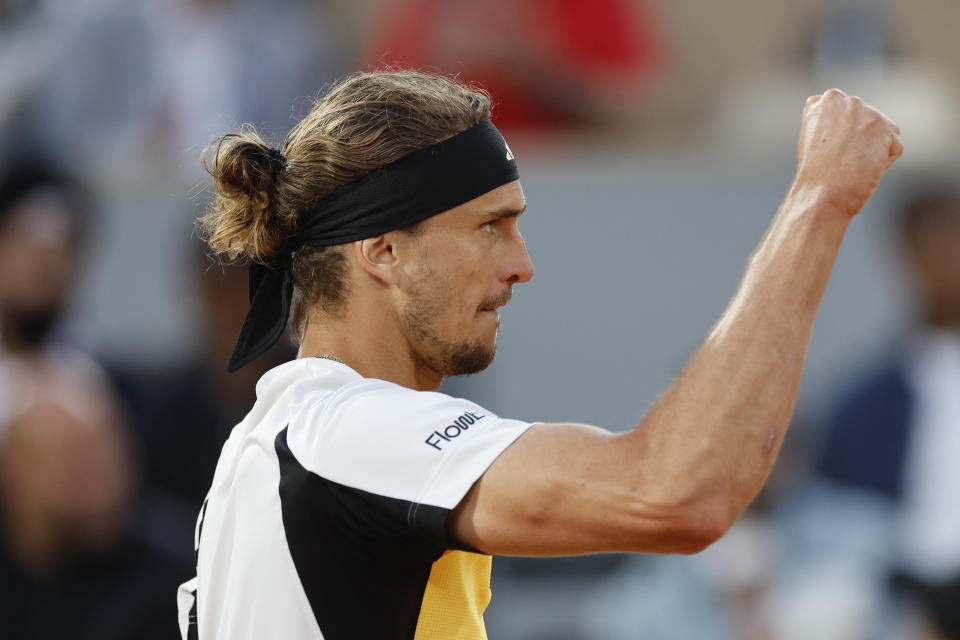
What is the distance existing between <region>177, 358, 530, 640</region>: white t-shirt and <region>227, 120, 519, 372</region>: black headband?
0.85 ft

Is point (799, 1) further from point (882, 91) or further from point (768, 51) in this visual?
point (882, 91)

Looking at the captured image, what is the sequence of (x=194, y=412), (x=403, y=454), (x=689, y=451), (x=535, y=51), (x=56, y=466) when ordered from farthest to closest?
(x=535, y=51), (x=194, y=412), (x=56, y=466), (x=403, y=454), (x=689, y=451)

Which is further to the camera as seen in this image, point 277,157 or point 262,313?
point 262,313

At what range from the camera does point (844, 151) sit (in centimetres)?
234

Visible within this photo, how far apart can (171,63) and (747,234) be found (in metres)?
2.93

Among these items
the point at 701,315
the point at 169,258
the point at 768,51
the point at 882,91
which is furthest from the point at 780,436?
the point at 768,51

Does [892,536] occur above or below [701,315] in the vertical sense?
below

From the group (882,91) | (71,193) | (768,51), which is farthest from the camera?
(768,51)

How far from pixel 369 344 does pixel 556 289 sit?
3.81 metres

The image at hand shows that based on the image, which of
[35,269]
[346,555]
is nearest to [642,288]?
[35,269]

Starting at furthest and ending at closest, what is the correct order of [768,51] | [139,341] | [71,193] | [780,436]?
[768,51], [139,341], [71,193], [780,436]

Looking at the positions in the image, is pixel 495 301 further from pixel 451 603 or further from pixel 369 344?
pixel 451 603

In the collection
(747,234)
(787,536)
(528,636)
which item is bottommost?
(528,636)

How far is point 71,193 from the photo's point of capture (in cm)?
601
